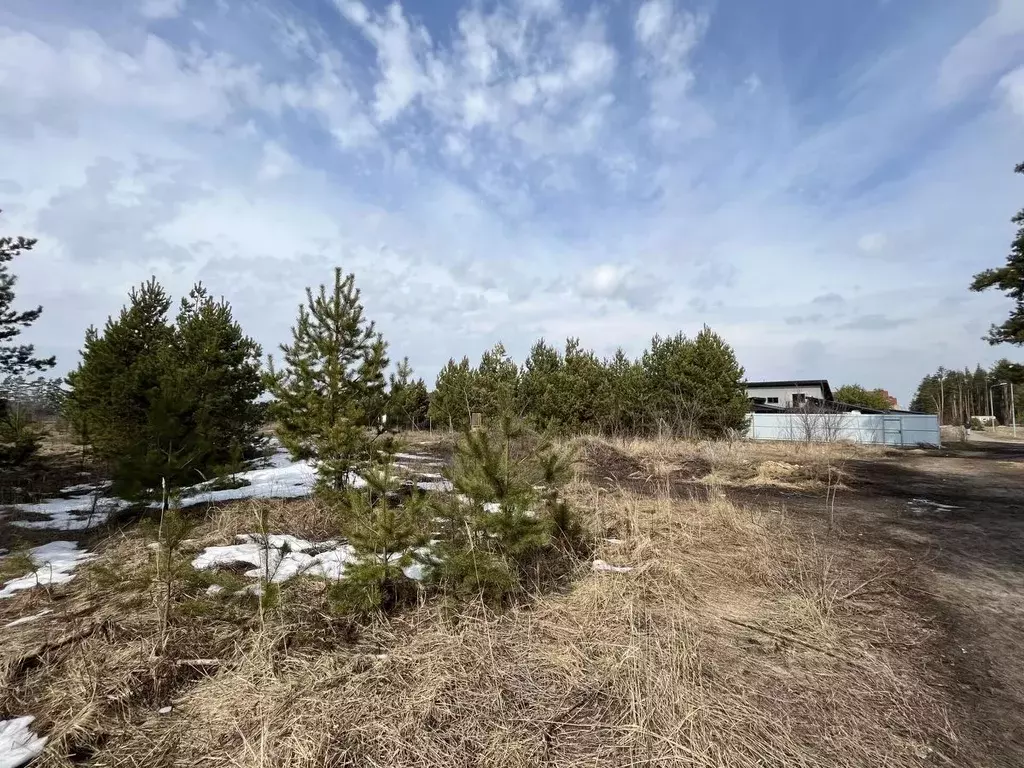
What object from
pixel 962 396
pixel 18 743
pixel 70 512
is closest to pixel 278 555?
pixel 18 743

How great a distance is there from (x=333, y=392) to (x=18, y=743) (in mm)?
5437

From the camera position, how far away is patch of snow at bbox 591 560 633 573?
455 cm

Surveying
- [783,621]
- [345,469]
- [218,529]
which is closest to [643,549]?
[783,621]

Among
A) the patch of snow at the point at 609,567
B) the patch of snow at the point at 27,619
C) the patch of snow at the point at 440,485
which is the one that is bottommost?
the patch of snow at the point at 27,619

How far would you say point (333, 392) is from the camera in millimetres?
7383

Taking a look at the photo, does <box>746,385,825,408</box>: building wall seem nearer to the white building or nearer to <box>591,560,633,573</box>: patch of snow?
the white building

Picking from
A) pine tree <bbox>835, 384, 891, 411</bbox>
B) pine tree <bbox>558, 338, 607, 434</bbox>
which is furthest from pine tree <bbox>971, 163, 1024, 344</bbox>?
pine tree <bbox>835, 384, 891, 411</bbox>

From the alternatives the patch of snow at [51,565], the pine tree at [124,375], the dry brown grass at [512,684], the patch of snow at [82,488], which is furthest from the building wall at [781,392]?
the patch of snow at [51,565]

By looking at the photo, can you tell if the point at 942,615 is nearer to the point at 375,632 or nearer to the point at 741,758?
the point at 741,758

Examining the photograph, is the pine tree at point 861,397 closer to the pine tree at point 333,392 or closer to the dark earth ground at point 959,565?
the dark earth ground at point 959,565

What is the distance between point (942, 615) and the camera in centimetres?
393

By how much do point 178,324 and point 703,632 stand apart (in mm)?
14269

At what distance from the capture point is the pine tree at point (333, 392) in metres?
7.08

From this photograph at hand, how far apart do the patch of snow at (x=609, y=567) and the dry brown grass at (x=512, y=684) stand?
1.14 ft
